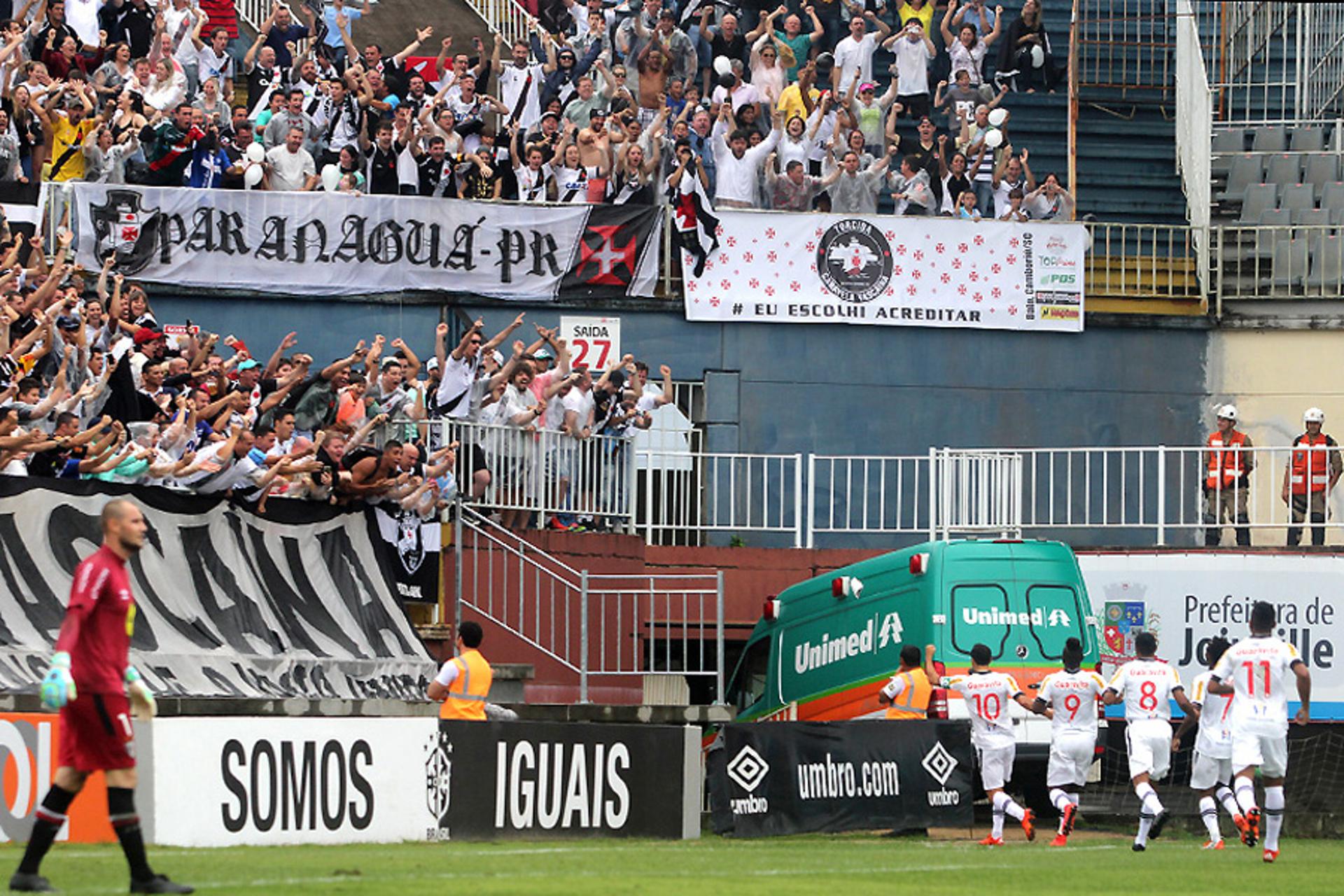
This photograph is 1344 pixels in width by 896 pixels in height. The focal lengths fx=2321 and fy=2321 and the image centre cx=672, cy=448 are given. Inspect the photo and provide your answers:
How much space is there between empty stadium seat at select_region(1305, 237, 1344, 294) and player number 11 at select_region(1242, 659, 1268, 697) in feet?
41.4

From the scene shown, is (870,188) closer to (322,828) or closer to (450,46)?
(450,46)

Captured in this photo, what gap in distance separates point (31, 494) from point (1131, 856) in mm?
9560

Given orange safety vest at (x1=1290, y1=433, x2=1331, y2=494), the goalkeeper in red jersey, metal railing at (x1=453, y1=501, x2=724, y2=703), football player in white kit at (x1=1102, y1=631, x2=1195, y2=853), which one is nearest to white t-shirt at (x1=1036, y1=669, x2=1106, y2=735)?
football player in white kit at (x1=1102, y1=631, x2=1195, y2=853)

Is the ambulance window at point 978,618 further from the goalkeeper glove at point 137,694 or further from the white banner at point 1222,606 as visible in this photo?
the goalkeeper glove at point 137,694

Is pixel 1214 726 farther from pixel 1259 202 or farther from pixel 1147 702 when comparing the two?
pixel 1259 202

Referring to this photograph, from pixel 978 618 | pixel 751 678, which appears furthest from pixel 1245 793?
pixel 751 678

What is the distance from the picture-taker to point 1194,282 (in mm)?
30750

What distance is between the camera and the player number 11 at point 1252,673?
18.8m

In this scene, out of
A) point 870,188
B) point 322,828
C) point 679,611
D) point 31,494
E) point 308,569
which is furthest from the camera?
point 870,188

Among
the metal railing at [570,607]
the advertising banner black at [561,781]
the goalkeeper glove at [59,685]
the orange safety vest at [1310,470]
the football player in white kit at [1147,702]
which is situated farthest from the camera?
the orange safety vest at [1310,470]

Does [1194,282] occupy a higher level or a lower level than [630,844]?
higher

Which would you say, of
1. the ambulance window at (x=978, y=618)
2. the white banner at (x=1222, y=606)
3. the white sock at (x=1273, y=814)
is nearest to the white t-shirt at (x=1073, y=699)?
the white sock at (x=1273, y=814)

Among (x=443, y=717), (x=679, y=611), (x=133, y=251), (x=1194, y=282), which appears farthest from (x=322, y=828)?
(x=1194, y=282)

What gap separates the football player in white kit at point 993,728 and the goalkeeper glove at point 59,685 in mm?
9797
